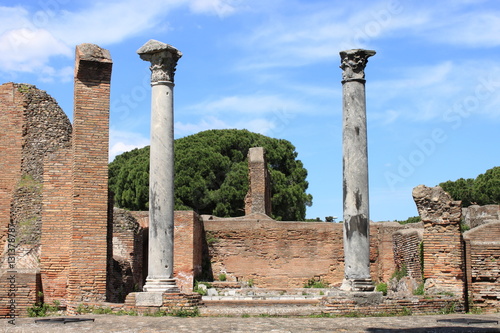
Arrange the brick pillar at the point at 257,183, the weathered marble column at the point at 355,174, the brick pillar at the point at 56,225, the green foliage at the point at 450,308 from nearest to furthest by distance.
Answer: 1. the weathered marble column at the point at 355,174
2. the green foliage at the point at 450,308
3. the brick pillar at the point at 56,225
4. the brick pillar at the point at 257,183

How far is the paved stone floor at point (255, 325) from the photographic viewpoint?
9008mm

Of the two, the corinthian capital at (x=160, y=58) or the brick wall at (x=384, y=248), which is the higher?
the corinthian capital at (x=160, y=58)

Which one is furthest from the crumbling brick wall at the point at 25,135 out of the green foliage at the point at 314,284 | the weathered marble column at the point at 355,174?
the green foliage at the point at 314,284

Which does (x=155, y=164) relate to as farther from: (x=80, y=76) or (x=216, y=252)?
(x=216, y=252)

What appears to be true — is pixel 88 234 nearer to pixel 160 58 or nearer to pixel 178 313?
pixel 178 313

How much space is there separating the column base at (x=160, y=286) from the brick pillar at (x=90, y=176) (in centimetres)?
135

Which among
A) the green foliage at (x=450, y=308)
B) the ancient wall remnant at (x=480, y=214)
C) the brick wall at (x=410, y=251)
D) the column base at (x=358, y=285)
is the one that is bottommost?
the green foliage at (x=450, y=308)

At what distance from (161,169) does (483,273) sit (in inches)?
259

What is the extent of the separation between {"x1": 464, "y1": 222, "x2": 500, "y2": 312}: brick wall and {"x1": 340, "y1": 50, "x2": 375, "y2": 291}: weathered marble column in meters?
2.82

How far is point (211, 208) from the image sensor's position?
35.9 meters

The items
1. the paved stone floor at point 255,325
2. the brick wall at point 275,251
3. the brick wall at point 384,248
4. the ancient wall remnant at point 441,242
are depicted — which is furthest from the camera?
the brick wall at point 275,251

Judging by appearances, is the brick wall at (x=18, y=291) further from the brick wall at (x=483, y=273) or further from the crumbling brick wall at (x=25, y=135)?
the brick wall at (x=483, y=273)

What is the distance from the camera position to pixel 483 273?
13.7m

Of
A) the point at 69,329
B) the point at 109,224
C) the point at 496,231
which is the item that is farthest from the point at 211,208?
the point at 69,329
